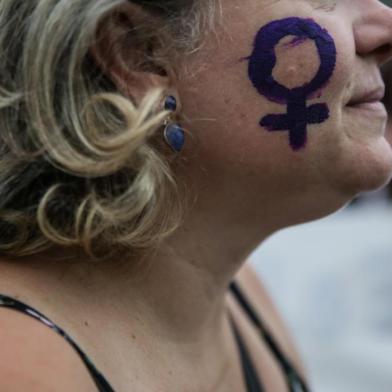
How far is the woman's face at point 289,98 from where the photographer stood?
1397 mm

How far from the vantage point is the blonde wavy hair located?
4.28 ft

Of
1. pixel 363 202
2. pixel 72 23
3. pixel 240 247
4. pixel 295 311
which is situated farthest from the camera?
pixel 363 202

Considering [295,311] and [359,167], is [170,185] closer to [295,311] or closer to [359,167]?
[359,167]

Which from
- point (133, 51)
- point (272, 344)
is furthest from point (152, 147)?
point (272, 344)

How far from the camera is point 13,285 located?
4.35ft

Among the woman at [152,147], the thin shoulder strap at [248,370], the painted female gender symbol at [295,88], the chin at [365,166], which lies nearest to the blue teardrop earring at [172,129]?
the woman at [152,147]

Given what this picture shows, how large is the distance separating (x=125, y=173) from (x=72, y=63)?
198mm

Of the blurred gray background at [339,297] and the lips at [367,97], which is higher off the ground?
the lips at [367,97]

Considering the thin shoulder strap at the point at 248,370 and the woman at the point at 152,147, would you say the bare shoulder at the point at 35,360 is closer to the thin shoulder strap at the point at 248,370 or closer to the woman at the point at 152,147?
the woman at the point at 152,147

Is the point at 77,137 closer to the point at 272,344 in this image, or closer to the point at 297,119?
the point at 297,119

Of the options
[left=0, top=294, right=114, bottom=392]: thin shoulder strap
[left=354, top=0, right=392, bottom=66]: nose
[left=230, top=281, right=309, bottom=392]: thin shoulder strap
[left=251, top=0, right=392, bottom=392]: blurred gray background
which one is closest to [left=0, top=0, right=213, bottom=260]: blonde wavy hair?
[left=0, top=294, right=114, bottom=392]: thin shoulder strap

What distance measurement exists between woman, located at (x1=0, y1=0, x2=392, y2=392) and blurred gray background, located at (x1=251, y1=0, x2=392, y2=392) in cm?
174

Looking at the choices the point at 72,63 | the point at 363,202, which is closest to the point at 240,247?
the point at 72,63

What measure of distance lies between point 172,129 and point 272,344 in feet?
2.57
